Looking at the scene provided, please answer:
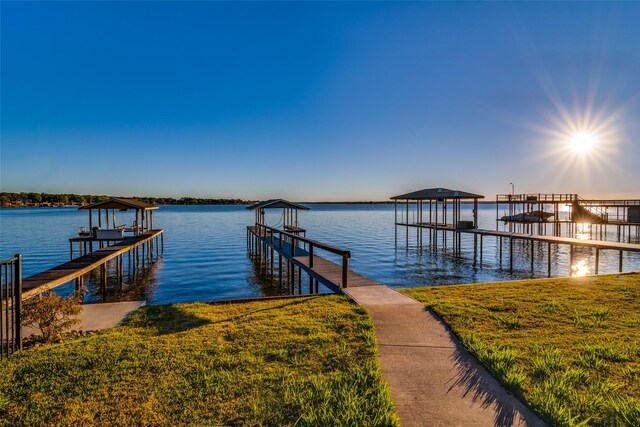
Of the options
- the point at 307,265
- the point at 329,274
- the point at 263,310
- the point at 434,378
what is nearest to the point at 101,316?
the point at 263,310

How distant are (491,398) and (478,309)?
11.5 feet

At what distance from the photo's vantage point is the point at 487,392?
389 centimetres

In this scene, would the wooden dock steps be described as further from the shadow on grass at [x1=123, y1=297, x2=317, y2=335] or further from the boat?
the boat

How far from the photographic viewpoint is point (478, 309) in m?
7.04

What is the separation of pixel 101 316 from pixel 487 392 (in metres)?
7.41

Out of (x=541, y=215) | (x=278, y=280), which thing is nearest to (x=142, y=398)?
(x=278, y=280)

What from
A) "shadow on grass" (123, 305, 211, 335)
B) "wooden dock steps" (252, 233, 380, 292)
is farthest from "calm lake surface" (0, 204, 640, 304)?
"shadow on grass" (123, 305, 211, 335)

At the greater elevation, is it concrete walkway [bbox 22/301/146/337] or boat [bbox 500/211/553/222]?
boat [bbox 500/211/553/222]

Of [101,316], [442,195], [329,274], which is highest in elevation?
[442,195]

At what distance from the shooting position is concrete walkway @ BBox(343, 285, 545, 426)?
135 inches

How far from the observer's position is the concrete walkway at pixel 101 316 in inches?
262

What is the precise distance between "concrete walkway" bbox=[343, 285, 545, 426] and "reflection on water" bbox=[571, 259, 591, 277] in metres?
16.1

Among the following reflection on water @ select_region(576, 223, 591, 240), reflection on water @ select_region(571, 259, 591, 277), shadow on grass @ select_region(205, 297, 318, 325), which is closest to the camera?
shadow on grass @ select_region(205, 297, 318, 325)

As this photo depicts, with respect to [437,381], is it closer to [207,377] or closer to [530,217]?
[207,377]
